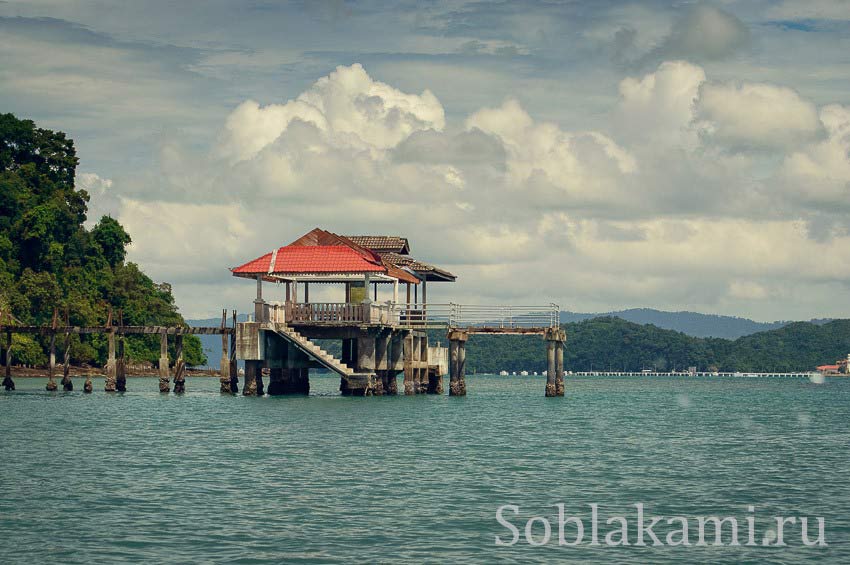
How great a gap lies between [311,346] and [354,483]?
102ft

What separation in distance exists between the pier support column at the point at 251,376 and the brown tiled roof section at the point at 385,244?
12401 mm

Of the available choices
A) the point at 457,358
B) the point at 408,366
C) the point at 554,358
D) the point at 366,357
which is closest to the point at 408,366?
the point at 408,366

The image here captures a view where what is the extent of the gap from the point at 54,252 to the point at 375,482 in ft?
308

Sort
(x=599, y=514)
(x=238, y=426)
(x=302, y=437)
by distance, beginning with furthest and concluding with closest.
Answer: (x=238, y=426)
(x=302, y=437)
(x=599, y=514)

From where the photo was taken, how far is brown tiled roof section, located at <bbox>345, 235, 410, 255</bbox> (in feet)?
240

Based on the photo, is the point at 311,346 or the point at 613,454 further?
the point at 311,346

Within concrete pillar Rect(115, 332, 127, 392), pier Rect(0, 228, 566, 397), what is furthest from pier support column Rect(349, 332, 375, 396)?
concrete pillar Rect(115, 332, 127, 392)

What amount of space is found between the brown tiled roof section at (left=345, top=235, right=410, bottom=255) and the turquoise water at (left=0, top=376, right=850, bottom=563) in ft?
60.6

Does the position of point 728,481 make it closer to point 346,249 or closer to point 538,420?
point 538,420

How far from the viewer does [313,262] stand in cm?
6397

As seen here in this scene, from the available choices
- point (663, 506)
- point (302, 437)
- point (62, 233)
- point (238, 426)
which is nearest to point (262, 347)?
point (238, 426)

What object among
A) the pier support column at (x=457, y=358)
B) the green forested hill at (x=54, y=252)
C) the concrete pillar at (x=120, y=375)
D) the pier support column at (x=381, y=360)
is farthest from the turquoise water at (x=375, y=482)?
the green forested hill at (x=54, y=252)

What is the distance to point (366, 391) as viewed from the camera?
210 ft

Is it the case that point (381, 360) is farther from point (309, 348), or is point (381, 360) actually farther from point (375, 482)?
point (375, 482)
